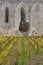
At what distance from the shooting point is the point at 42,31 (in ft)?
37.5

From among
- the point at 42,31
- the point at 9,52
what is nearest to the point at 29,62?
the point at 9,52

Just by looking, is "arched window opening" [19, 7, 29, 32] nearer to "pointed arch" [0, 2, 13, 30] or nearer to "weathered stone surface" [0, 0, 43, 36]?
"weathered stone surface" [0, 0, 43, 36]

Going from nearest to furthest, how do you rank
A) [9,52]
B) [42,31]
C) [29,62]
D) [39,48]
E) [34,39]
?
[29,62] → [9,52] → [39,48] → [34,39] → [42,31]

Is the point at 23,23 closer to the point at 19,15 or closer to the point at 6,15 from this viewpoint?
the point at 19,15

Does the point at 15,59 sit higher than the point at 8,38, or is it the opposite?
the point at 15,59

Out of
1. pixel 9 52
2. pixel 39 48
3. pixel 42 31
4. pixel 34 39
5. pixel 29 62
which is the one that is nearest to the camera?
pixel 29 62

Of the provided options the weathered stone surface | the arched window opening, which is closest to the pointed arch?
the weathered stone surface

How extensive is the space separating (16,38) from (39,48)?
100 inches

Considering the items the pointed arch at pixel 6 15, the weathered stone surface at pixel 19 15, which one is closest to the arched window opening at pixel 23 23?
the weathered stone surface at pixel 19 15

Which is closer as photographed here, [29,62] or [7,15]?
[29,62]

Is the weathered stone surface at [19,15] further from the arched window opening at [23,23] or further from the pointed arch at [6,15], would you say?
the arched window opening at [23,23]

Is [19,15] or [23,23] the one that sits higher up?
[19,15]

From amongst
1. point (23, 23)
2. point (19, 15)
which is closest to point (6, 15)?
point (19, 15)

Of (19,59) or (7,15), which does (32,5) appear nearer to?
(7,15)
